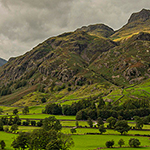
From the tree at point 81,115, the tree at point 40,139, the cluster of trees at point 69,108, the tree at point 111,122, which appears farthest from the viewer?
the cluster of trees at point 69,108

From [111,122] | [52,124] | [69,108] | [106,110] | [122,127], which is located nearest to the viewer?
[122,127]

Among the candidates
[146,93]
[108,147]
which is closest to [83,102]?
[146,93]

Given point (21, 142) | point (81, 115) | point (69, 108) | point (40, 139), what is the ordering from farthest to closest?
1. point (69, 108)
2. point (81, 115)
3. point (21, 142)
4. point (40, 139)

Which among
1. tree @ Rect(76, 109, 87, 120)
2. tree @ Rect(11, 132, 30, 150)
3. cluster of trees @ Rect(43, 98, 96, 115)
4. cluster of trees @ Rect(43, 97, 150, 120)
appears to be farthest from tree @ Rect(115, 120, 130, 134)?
cluster of trees @ Rect(43, 98, 96, 115)

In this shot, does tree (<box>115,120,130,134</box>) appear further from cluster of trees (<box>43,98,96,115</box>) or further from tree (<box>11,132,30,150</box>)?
cluster of trees (<box>43,98,96,115</box>)

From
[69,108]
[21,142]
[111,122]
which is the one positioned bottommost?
[21,142]

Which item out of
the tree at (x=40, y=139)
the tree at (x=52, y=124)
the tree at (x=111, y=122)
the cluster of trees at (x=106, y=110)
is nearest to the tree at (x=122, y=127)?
the tree at (x=111, y=122)

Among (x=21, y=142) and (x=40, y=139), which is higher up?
(x=40, y=139)

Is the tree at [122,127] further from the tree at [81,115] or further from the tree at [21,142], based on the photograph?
the tree at [81,115]

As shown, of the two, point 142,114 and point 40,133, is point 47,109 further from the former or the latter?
point 40,133

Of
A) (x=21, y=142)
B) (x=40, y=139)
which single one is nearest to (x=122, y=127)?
(x=40, y=139)

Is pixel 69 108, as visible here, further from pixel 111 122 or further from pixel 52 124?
pixel 52 124

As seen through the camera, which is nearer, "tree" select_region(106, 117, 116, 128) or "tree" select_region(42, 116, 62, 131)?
"tree" select_region(42, 116, 62, 131)

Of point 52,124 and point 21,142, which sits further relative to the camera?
point 52,124
